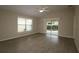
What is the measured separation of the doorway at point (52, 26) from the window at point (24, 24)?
1.73m

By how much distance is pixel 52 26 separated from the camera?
7.41 meters

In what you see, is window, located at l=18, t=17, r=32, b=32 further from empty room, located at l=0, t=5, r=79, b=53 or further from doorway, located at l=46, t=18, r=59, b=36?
doorway, located at l=46, t=18, r=59, b=36

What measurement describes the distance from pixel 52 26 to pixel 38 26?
174 cm

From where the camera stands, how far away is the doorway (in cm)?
709

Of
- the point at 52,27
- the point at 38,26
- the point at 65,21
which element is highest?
the point at 65,21

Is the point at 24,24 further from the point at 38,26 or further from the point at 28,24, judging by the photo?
the point at 38,26

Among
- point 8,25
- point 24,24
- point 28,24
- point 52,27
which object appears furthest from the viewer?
point 28,24

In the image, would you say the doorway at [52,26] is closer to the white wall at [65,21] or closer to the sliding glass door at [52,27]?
the sliding glass door at [52,27]

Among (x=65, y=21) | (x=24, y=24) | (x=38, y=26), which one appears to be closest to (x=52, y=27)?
(x=65, y=21)

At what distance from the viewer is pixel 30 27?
25.6ft

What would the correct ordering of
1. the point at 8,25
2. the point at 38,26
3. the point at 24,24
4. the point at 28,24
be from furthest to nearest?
the point at 38,26, the point at 28,24, the point at 24,24, the point at 8,25
